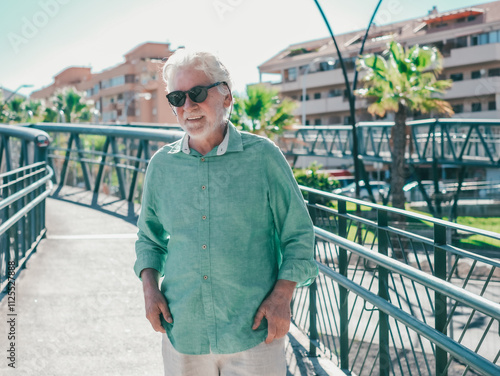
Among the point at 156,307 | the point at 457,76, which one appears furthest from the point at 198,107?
the point at 457,76

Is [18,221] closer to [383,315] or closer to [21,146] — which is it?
[383,315]

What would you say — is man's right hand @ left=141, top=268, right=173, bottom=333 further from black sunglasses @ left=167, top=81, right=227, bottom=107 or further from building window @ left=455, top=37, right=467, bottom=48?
building window @ left=455, top=37, right=467, bottom=48

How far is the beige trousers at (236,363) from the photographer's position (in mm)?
2189

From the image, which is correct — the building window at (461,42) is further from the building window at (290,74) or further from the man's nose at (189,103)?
the man's nose at (189,103)

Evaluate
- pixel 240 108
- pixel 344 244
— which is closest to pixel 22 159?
pixel 344 244

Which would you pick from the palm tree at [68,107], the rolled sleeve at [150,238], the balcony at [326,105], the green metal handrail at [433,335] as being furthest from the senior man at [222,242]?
the balcony at [326,105]

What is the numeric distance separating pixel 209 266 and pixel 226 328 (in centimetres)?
21

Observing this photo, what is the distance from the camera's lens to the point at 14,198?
18.3 ft

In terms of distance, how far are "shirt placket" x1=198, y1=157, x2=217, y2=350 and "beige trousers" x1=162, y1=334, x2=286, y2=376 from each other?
0.08 meters

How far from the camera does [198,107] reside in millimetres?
2250

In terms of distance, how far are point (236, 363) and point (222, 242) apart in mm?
412

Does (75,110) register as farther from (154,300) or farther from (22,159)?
(154,300)

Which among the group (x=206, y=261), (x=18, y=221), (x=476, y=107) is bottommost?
(x=18, y=221)

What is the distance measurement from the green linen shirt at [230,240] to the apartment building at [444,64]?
4348 centimetres
